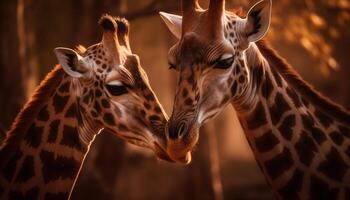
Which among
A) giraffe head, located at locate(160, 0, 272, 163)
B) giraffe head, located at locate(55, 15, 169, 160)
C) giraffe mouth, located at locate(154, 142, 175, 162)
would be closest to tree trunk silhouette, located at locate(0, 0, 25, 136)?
giraffe head, located at locate(55, 15, 169, 160)

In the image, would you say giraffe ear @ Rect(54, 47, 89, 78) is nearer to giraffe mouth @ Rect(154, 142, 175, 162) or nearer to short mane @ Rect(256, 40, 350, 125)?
giraffe mouth @ Rect(154, 142, 175, 162)

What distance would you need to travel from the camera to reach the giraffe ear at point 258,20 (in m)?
5.84

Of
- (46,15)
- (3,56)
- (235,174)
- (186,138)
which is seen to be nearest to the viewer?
(186,138)

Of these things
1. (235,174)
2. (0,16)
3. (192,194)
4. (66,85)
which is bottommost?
(235,174)

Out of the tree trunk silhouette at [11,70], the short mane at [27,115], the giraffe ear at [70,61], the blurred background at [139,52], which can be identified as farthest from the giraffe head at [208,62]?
the tree trunk silhouette at [11,70]

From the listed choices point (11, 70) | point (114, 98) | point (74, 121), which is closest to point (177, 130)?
point (114, 98)

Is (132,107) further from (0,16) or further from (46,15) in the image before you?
(46,15)

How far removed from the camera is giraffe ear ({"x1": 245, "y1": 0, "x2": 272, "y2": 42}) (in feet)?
19.2

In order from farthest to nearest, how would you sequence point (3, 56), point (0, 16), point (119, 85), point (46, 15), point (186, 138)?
point (46, 15) < point (0, 16) < point (3, 56) < point (119, 85) < point (186, 138)

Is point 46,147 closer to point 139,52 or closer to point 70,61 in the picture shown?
point 70,61

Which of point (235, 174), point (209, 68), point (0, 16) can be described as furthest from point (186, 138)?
point (235, 174)

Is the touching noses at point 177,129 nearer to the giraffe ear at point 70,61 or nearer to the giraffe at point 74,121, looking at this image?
the giraffe at point 74,121

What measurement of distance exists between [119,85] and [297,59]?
2188 cm

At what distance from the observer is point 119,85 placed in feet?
20.2
